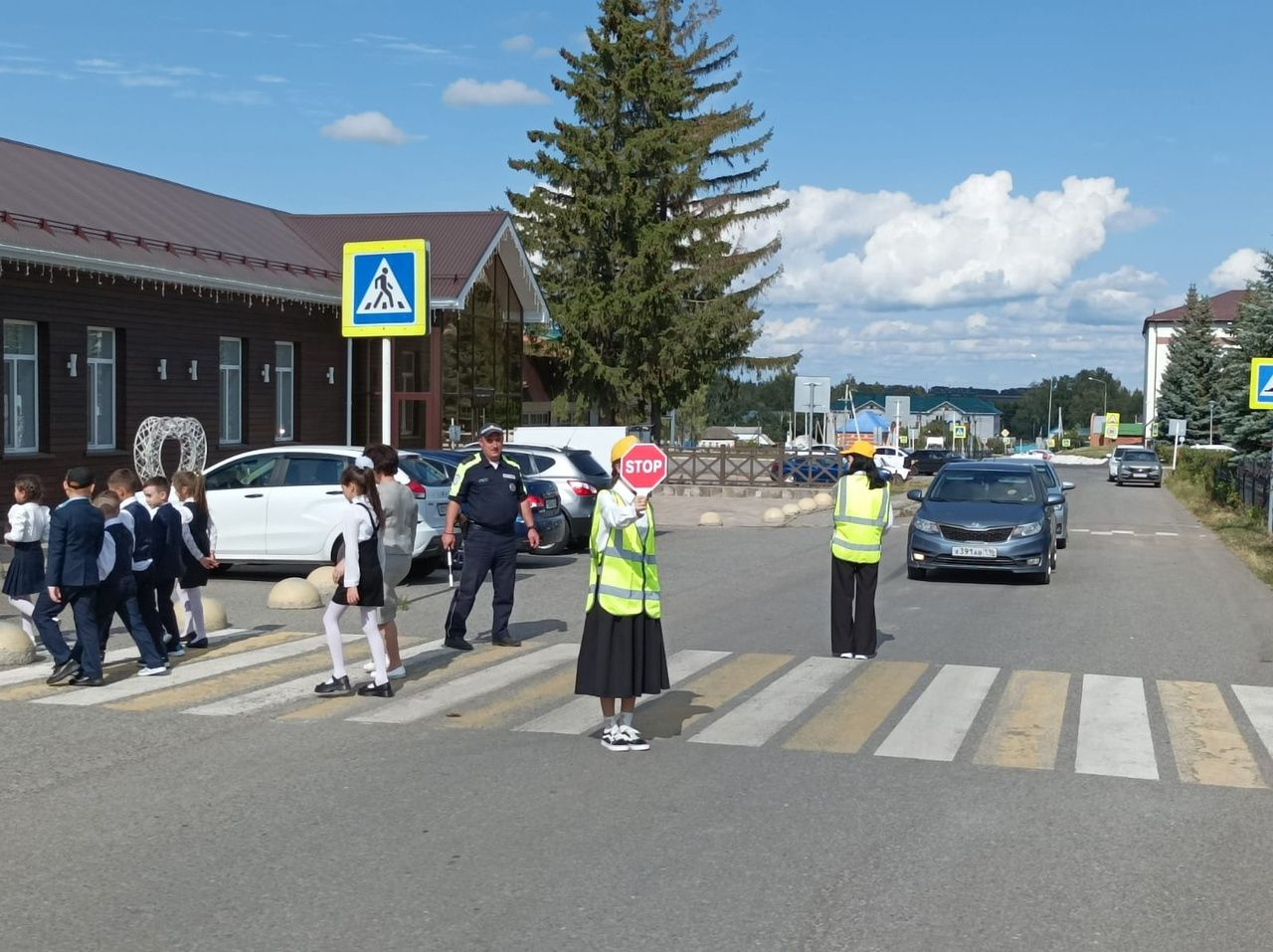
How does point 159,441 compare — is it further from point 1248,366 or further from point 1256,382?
point 1248,366

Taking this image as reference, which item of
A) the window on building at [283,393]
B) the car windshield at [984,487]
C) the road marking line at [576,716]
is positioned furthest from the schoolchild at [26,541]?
the window on building at [283,393]

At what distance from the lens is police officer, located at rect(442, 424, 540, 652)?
39.2ft

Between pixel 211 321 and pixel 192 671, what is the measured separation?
17.5 metres

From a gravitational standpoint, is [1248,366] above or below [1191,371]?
below

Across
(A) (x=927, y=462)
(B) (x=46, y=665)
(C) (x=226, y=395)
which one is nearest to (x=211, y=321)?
(C) (x=226, y=395)

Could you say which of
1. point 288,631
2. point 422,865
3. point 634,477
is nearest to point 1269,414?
point 288,631

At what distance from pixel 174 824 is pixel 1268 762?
5.76 metres

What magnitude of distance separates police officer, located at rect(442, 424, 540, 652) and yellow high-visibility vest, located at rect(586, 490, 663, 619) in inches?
157

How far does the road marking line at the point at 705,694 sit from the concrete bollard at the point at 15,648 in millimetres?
4916

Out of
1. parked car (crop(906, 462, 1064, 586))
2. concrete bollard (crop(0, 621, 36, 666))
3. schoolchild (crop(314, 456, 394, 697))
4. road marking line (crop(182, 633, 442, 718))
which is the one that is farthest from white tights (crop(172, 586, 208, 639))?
parked car (crop(906, 462, 1064, 586))

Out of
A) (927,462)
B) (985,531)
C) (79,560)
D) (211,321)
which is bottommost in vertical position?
(927,462)

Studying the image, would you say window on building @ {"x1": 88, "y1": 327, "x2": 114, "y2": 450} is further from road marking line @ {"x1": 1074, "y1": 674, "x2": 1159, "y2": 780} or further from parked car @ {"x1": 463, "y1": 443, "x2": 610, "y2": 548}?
road marking line @ {"x1": 1074, "y1": 674, "x2": 1159, "y2": 780}

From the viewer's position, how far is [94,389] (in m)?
24.0

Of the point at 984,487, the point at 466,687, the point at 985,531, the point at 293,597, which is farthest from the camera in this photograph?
the point at 984,487
